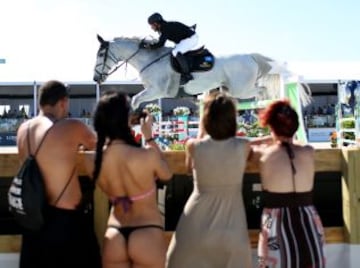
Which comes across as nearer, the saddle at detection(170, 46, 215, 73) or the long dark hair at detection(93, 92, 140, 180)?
the long dark hair at detection(93, 92, 140, 180)

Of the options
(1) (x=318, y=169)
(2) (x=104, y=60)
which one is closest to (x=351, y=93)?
(2) (x=104, y=60)

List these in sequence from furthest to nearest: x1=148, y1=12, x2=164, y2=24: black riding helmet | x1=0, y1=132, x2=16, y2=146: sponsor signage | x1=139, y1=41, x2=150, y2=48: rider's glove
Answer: x1=0, y1=132, x2=16, y2=146: sponsor signage < x1=139, y1=41, x2=150, y2=48: rider's glove < x1=148, y1=12, x2=164, y2=24: black riding helmet

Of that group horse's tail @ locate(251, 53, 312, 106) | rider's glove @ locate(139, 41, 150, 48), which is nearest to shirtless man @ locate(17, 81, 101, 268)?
rider's glove @ locate(139, 41, 150, 48)

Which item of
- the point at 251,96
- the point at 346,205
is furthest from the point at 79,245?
the point at 251,96

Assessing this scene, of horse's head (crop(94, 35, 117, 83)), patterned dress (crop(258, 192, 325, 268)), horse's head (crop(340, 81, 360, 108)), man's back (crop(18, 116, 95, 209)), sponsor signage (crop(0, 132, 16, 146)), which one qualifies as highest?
horse's head (crop(94, 35, 117, 83))

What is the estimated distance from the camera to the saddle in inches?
336

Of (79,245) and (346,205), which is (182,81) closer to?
(346,205)

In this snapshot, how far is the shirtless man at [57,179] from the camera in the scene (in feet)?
7.91

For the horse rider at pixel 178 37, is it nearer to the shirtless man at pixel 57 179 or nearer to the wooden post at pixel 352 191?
the wooden post at pixel 352 191

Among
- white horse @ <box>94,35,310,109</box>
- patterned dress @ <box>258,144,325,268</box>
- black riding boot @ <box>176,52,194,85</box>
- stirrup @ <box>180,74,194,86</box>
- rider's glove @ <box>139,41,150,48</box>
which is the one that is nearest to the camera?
patterned dress @ <box>258,144,325,268</box>

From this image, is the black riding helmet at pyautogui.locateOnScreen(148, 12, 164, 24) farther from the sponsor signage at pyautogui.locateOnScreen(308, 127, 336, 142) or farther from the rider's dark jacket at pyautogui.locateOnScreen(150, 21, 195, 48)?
the sponsor signage at pyautogui.locateOnScreen(308, 127, 336, 142)

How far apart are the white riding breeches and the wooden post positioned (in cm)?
568

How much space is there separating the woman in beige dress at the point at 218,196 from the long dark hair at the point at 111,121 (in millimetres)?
330

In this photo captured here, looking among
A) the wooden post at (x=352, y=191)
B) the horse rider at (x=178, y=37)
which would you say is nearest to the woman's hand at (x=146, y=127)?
the wooden post at (x=352, y=191)
